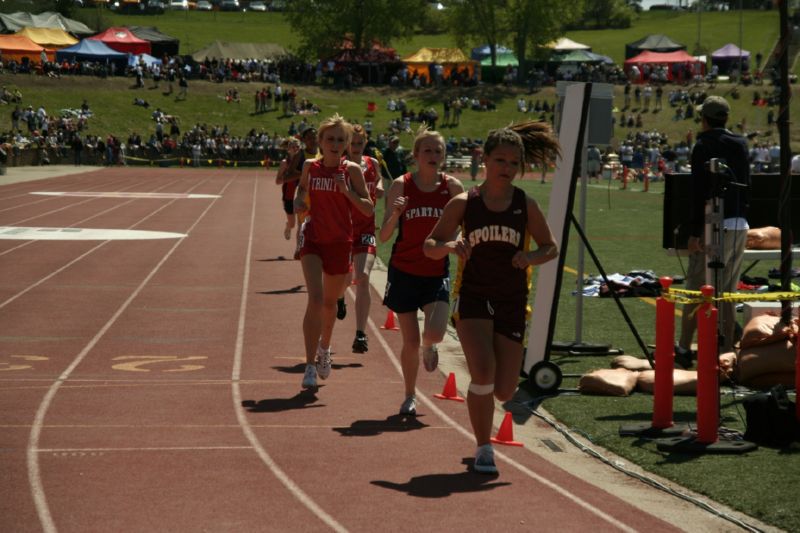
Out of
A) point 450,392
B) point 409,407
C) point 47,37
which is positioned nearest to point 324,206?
point 450,392

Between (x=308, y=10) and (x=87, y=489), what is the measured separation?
97201mm

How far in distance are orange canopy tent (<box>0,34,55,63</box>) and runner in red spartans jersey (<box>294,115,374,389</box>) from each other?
237 ft

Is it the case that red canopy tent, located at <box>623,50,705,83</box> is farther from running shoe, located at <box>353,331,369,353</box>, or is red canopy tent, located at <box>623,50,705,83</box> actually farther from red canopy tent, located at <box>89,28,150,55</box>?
running shoe, located at <box>353,331,369,353</box>

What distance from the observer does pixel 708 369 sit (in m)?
7.91

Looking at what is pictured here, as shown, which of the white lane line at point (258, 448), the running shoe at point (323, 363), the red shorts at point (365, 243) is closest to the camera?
the white lane line at point (258, 448)

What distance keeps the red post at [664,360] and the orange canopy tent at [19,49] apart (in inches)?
2947

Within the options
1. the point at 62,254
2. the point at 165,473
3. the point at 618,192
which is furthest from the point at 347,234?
the point at 618,192

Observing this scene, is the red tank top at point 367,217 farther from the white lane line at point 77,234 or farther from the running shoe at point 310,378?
the white lane line at point 77,234

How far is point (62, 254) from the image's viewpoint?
2136cm

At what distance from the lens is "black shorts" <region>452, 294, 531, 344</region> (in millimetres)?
7336

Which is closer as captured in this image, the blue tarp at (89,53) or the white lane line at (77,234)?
the white lane line at (77,234)

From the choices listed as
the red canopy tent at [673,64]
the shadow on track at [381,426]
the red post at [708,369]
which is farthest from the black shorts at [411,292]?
the red canopy tent at [673,64]

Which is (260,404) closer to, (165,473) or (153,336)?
(165,473)

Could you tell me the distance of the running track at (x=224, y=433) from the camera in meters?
6.50
